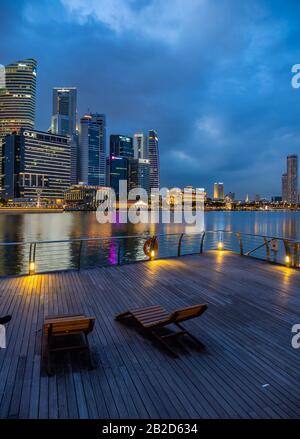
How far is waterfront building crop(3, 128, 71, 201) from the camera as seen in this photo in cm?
16538

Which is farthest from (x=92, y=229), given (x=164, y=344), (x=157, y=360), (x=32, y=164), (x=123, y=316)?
(x=32, y=164)

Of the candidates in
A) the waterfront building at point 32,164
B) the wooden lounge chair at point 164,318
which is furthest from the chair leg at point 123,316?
the waterfront building at point 32,164

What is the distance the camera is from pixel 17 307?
21.6ft

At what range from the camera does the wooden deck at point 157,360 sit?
333cm

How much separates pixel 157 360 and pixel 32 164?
183 m

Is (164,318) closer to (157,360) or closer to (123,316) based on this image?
(157,360)

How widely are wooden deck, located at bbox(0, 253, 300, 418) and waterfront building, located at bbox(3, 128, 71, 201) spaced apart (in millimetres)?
173307

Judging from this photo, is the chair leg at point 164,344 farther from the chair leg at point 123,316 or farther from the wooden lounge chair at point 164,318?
the chair leg at point 123,316

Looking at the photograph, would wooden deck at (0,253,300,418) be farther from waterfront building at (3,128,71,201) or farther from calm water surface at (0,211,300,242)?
waterfront building at (3,128,71,201)

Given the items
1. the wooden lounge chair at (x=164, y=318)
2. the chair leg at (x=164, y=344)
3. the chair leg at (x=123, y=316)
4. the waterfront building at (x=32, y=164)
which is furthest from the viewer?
the waterfront building at (x=32, y=164)

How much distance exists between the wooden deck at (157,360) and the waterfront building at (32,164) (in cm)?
17331

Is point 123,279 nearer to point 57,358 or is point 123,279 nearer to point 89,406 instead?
point 57,358
